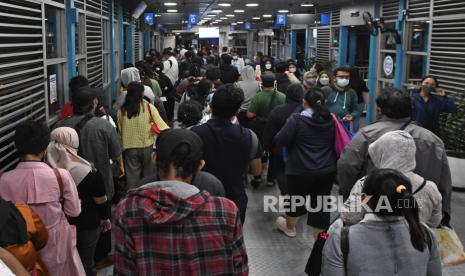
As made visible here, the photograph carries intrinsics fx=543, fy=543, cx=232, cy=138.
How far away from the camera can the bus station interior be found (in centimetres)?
453

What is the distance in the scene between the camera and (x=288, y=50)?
80.1ft

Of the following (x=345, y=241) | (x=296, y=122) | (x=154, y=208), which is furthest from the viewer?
(x=296, y=122)

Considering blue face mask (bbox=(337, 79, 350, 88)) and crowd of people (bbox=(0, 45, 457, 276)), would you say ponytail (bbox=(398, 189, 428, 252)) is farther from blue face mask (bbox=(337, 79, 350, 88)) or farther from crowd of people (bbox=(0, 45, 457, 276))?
blue face mask (bbox=(337, 79, 350, 88))

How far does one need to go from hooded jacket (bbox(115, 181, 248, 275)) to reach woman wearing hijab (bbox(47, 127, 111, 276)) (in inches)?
64.2

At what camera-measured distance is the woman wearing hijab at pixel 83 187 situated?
11.6 ft

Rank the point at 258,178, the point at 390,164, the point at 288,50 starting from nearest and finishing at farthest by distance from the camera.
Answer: the point at 390,164, the point at 258,178, the point at 288,50

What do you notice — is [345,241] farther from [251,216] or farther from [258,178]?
[258,178]

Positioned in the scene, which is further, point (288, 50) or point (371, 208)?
point (288, 50)

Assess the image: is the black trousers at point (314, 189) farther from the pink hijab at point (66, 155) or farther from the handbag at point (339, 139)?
the pink hijab at point (66, 155)

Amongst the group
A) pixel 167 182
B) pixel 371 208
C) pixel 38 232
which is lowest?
pixel 38 232

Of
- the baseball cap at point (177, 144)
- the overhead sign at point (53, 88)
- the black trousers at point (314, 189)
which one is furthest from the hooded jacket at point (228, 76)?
the baseball cap at point (177, 144)

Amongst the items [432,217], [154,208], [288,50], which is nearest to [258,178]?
[432,217]

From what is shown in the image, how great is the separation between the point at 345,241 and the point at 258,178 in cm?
496

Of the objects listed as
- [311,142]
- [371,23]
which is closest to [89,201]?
[311,142]
